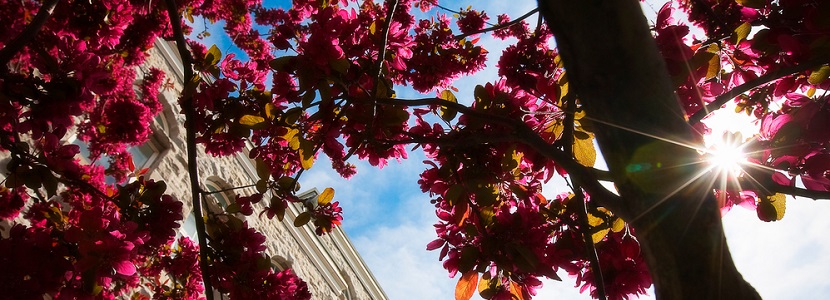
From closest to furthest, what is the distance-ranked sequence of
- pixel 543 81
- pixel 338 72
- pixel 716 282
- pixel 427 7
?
pixel 716 282, pixel 543 81, pixel 338 72, pixel 427 7

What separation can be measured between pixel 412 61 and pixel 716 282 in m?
2.84

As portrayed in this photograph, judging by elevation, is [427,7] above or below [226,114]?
above

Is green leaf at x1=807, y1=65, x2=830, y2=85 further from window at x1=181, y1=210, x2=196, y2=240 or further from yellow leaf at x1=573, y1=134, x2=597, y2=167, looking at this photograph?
window at x1=181, y1=210, x2=196, y2=240

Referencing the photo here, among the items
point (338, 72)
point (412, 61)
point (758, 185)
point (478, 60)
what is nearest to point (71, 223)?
point (338, 72)

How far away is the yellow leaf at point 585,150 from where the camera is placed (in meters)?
2.33

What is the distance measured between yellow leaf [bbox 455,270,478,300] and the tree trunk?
4.39ft

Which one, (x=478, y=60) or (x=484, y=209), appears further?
(x=478, y=60)

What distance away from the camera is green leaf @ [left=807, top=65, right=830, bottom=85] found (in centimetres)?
217

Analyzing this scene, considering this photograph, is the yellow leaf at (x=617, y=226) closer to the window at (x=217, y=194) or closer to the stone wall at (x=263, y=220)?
the stone wall at (x=263, y=220)

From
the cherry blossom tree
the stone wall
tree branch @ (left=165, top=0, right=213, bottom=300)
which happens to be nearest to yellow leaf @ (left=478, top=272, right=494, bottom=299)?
the cherry blossom tree

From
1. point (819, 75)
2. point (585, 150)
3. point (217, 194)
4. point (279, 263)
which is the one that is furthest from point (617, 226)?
point (279, 263)

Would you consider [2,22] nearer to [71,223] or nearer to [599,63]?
[71,223]

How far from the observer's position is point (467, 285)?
8.00ft

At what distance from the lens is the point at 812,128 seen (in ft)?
6.66
